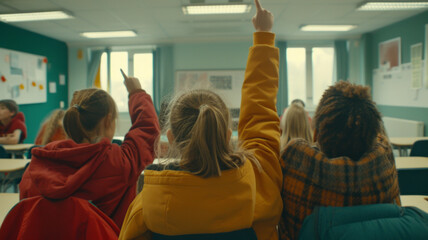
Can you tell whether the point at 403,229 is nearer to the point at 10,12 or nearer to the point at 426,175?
the point at 426,175

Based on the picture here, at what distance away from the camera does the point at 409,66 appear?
5.19 m

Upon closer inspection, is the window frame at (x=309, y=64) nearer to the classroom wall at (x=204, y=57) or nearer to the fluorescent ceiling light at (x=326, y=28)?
the fluorescent ceiling light at (x=326, y=28)

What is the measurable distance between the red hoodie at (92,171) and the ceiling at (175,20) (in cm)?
347

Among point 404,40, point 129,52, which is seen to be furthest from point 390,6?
point 129,52

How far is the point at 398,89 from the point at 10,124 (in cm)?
664

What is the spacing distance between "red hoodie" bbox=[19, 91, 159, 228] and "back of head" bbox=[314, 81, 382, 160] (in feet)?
2.42

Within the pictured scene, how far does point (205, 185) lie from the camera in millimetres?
707

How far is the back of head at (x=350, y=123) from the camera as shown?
78 cm

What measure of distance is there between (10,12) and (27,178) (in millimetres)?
A: 4808

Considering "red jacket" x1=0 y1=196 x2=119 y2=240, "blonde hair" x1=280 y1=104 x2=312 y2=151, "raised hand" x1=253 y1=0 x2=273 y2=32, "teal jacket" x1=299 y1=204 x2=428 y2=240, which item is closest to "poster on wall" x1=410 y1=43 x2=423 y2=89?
"blonde hair" x1=280 y1=104 x2=312 y2=151

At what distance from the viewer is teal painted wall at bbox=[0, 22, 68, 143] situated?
5442 mm

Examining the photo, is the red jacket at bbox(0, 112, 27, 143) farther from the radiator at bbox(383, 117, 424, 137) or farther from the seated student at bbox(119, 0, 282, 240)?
the radiator at bbox(383, 117, 424, 137)

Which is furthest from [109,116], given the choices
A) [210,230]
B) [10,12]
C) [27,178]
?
[10,12]

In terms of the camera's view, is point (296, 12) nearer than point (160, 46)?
Yes
